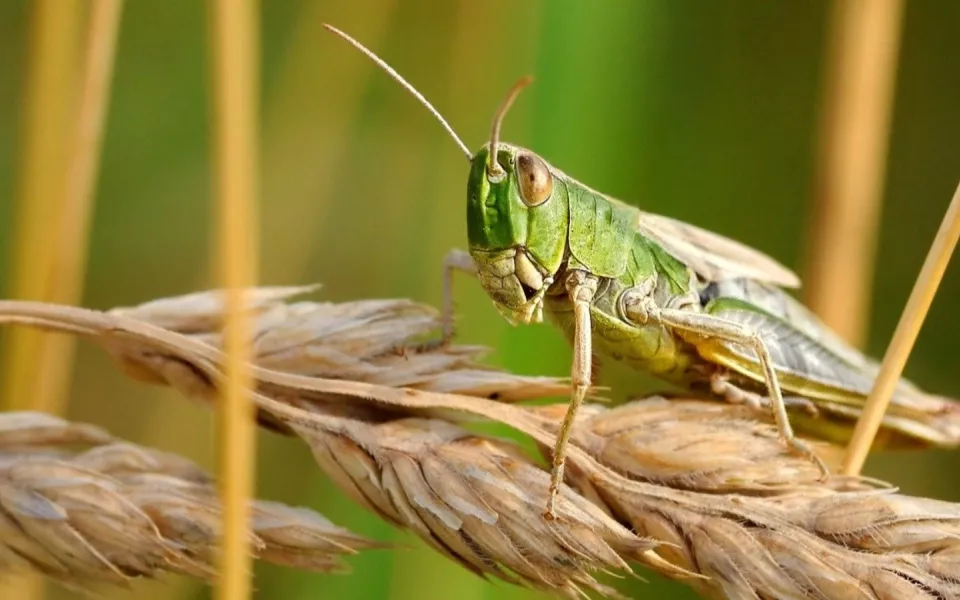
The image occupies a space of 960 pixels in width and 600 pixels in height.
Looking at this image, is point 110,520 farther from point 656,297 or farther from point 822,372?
point 822,372

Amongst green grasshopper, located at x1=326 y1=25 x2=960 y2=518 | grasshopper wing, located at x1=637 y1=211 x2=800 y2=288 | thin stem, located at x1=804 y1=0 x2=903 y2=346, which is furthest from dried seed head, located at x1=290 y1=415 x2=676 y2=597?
thin stem, located at x1=804 y1=0 x2=903 y2=346

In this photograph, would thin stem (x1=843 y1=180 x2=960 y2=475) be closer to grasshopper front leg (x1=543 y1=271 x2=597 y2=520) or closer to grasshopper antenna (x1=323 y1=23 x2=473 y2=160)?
grasshopper front leg (x1=543 y1=271 x2=597 y2=520)

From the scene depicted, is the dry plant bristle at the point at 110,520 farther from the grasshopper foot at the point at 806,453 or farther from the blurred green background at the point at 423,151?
the blurred green background at the point at 423,151

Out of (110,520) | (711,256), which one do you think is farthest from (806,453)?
(110,520)

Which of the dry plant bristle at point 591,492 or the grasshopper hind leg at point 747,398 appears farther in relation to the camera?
the grasshopper hind leg at point 747,398

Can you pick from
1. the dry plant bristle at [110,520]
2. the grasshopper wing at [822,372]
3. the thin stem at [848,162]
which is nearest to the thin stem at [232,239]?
the dry plant bristle at [110,520]

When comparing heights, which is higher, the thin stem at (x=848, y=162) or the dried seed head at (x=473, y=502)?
the thin stem at (x=848, y=162)

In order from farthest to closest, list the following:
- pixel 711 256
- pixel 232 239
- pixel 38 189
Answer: pixel 711 256 → pixel 38 189 → pixel 232 239
